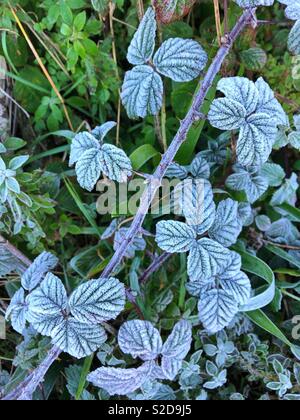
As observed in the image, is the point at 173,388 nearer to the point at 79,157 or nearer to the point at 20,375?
the point at 20,375

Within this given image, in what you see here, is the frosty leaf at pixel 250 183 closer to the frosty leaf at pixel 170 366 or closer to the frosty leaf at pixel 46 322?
the frosty leaf at pixel 170 366

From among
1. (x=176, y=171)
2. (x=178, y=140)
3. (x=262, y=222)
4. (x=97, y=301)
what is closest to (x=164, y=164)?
(x=178, y=140)

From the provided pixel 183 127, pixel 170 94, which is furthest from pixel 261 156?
pixel 170 94

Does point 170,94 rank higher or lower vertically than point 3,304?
higher

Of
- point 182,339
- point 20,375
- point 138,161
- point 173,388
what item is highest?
point 138,161

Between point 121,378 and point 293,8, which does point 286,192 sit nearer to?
point 293,8

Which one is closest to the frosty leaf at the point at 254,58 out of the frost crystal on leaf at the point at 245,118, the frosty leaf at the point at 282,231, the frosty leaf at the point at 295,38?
the frosty leaf at the point at 295,38

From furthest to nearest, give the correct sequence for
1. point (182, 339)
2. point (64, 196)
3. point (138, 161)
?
point (64, 196) → point (138, 161) → point (182, 339)
